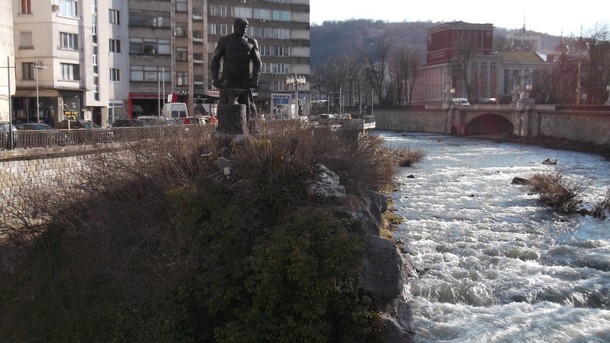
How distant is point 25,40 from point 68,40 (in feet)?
8.88

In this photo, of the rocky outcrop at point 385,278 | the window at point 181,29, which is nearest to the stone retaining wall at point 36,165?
the rocky outcrop at point 385,278

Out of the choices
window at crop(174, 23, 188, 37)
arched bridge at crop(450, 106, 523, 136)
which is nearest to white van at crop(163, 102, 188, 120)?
window at crop(174, 23, 188, 37)

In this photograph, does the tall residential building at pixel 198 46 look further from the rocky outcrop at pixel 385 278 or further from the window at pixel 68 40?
the rocky outcrop at pixel 385 278

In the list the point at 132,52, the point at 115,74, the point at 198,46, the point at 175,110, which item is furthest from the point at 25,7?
the point at 198,46

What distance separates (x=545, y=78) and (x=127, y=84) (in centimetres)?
5923

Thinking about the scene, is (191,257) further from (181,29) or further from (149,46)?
(181,29)

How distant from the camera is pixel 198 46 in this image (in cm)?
6450

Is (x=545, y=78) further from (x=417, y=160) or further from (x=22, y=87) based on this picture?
(x=22, y=87)

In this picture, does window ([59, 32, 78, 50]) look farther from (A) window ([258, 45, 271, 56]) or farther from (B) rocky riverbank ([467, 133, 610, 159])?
(B) rocky riverbank ([467, 133, 610, 159])

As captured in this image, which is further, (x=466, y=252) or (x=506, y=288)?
(x=466, y=252)

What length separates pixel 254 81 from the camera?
16.9 meters

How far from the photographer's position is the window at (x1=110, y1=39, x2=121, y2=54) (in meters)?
53.1

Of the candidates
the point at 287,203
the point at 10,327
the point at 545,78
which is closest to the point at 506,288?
the point at 287,203

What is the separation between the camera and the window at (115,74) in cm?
5328
